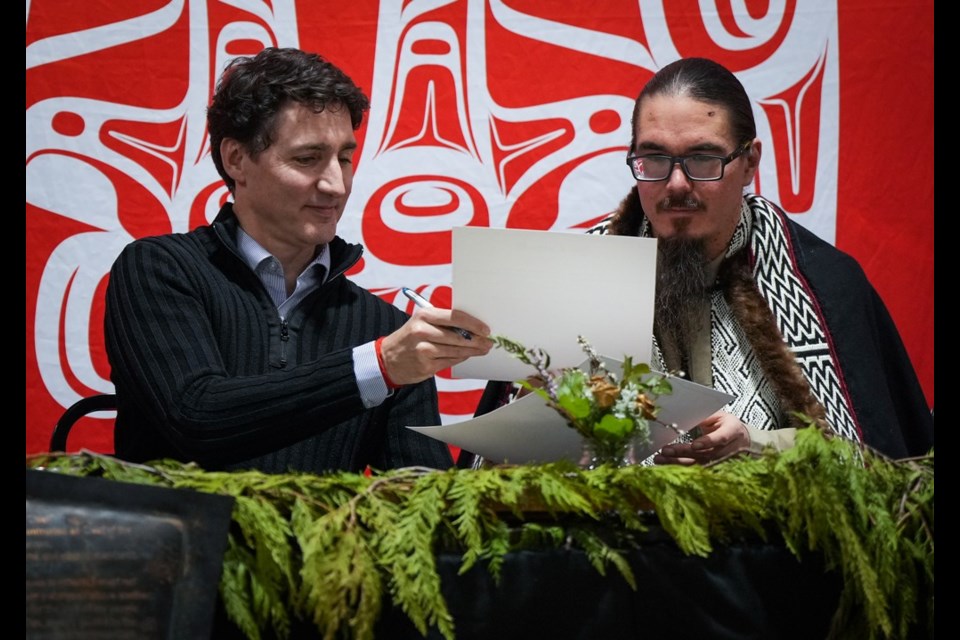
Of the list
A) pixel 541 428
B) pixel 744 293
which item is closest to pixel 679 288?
pixel 744 293

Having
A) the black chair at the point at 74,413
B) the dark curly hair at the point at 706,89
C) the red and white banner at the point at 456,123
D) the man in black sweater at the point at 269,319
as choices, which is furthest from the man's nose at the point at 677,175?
the black chair at the point at 74,413

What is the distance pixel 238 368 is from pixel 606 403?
111 centimetres

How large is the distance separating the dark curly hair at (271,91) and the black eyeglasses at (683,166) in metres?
0.77

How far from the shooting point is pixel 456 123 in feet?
11.6

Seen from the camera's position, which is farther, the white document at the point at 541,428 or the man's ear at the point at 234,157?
the man's ear at the point at 234,157

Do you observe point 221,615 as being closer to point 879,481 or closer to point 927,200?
point 879,481

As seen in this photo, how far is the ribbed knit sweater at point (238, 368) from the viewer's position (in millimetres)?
A: 2307

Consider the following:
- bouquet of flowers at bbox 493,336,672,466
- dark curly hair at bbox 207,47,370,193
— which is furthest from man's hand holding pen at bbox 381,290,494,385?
dark curly hair at bbox 207,47,370,193

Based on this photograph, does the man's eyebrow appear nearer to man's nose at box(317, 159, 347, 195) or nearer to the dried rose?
man's nose at box(317, 159, 347, 195)

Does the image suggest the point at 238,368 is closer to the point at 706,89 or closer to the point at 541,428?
the point at 541,428

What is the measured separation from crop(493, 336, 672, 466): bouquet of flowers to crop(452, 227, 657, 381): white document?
0.52 ft

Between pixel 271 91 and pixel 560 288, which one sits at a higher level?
pixel 271 91

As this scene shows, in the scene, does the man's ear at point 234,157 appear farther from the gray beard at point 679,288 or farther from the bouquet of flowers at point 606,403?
the bouquet of flowers at point 606,403

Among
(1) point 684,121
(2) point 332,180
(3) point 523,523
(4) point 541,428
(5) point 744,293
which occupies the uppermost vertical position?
(1) point 684,121
